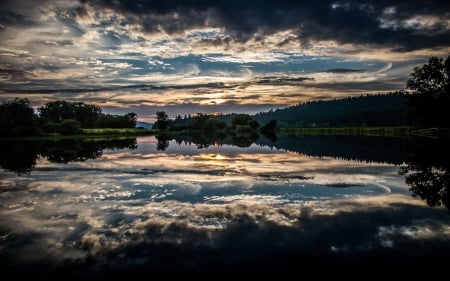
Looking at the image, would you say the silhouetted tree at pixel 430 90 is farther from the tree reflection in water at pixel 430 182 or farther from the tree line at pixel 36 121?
the tree line at pixel 36 121

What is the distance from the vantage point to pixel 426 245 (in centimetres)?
881

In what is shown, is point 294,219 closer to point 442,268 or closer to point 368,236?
point 368,236

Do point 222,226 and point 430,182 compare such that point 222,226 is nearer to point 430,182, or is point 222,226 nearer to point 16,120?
point 430,182

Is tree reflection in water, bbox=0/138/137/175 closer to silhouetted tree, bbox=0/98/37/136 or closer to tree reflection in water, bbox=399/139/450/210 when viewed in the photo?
tree reflection in water, bbox=399/139/450/210

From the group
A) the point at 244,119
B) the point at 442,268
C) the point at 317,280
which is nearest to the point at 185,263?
the point at 317,280

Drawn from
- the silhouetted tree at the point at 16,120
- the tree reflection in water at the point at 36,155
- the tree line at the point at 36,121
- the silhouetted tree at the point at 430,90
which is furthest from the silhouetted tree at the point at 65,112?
the silhouetted tree at the point at 430,90

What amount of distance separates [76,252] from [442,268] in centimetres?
804

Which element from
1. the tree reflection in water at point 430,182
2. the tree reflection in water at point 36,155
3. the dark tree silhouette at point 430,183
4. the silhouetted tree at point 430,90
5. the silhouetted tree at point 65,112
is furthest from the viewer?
the silhouetted tree at point 65,112

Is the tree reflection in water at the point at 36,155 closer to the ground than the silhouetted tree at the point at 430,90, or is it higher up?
closer to the ground

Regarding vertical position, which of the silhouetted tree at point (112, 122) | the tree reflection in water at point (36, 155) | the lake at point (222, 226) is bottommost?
the tree reflection in water at point (36, 155)

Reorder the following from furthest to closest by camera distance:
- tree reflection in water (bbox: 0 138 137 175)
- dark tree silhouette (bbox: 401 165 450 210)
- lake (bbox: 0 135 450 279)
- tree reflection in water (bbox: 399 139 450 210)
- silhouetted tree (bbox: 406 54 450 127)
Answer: silhouetted tree (bbox: 406 54 450 127)
tree reflection in water (bbox: 0 138 137 175)
tree reflection in water (bbox: 399 139 450 210)
dark tree silhouette (bbox: 401 165 450 210)
lake (bbox: 0 135 450 279)

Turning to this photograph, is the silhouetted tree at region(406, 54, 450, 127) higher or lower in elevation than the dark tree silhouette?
higher

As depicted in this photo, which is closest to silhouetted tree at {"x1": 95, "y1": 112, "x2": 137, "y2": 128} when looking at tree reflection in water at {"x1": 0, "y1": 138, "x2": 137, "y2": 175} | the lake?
tree reflection in water at {"x1": 0, "y1": 138, "x2": 137, "y2": 175}

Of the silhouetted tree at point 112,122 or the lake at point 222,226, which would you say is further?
the silhouetted tree at point 112,122
